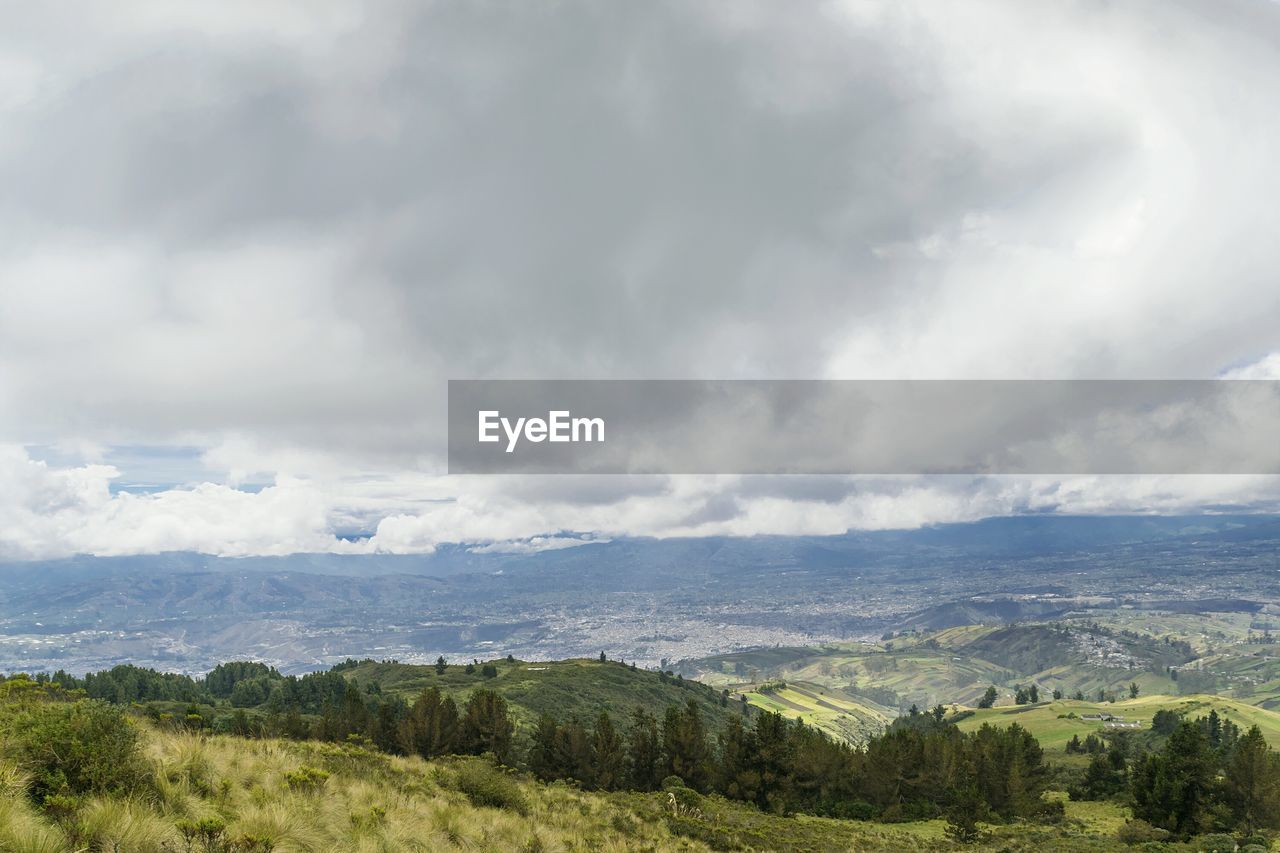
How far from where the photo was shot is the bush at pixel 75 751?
35.2ft

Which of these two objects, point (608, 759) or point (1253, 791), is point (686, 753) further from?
point (1253, 791)

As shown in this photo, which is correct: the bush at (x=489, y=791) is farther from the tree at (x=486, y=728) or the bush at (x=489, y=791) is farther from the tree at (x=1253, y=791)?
the tree at (x=1253, y=791)

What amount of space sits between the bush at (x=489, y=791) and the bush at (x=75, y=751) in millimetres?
12640

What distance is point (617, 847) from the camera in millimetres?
20203

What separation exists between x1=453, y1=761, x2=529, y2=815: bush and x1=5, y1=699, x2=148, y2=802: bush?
12.6 m

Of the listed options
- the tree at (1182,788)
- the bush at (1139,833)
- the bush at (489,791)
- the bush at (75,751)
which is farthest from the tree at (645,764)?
the bush at (75,751)

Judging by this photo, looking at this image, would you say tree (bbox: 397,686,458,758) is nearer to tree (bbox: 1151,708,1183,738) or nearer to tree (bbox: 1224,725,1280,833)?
tree (bbox: 1224,725,1280,833)

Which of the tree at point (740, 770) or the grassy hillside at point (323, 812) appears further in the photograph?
the tree at point (740, 770)

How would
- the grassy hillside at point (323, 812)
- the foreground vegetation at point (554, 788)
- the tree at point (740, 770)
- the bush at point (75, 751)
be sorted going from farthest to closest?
Answer: the tree at point (740, 770) → the foreground vegetation at point (554, 788) → the bush at point (75, 751) → the grassy hillside at point (323, 812)

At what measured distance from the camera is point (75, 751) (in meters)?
11.1

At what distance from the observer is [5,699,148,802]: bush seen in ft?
35.2

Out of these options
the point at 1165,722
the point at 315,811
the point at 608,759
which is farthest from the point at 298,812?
the point at 1165,722

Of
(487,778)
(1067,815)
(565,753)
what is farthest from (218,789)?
(1067,815)

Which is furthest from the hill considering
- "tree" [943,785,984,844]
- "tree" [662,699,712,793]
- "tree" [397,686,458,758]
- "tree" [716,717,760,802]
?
"tree" [397,686,458,758]
